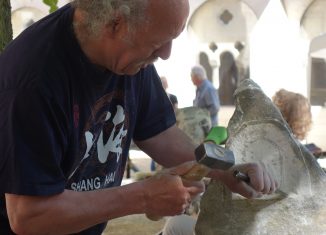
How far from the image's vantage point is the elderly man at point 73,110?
1271 mm

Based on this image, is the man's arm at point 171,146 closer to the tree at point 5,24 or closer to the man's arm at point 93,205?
the man's arm at point 93,205

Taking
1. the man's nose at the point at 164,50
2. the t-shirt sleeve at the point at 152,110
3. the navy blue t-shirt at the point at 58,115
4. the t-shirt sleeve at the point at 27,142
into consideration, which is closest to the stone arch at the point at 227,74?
the t-shirt sleeve at the point at 152,110

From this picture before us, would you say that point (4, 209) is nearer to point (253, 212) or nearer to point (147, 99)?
point (147, 99)

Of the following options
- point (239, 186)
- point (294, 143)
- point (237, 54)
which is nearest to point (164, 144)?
point (239, 186)

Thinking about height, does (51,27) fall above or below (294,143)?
above

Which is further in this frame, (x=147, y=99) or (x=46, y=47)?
(x=147, y=99)

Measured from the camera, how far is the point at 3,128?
1.28 metres

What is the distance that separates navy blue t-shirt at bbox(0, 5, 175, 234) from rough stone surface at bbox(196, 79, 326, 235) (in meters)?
0.39

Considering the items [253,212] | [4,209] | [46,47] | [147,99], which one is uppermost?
[46,47]

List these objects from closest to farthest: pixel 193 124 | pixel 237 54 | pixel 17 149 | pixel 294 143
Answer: pixel 17 149 → pixel 294 143 → pixel 193 124 → pixel 237 54

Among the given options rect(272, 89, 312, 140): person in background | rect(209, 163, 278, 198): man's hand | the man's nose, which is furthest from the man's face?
rect(272, 89, 312, 140): person in background

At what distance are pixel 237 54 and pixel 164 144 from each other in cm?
909

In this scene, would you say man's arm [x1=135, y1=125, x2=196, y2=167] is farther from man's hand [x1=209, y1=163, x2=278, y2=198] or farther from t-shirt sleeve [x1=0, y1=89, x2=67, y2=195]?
t-shirt sleeve [x1=0, y1=89, x2=67, y2=195]

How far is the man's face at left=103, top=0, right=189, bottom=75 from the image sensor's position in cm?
132
